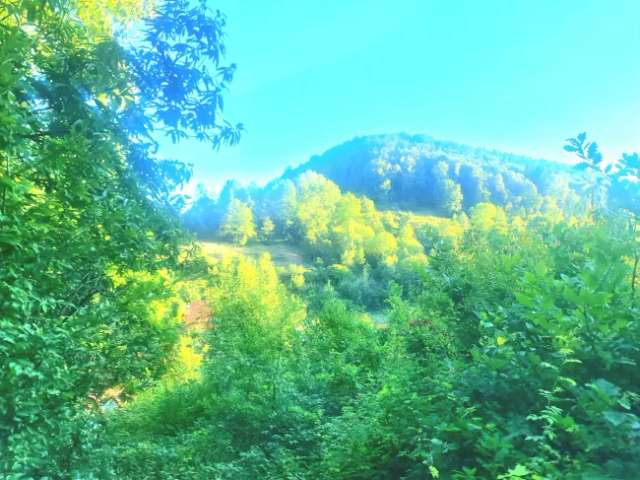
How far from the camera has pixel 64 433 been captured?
311 centimetres

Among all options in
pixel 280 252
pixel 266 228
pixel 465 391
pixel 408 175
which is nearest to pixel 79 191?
pixel 465 391

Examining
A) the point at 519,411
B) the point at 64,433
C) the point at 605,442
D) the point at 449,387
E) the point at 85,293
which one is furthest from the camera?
the point at 85,293

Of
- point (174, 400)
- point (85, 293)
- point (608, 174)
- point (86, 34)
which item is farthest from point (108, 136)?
point (174, 400)

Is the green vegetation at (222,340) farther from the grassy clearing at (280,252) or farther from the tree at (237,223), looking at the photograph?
the grassy clearing at (280,252)

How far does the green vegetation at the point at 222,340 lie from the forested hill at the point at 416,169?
61376 millimetres

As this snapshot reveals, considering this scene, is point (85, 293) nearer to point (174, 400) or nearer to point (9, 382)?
point (9, 382)

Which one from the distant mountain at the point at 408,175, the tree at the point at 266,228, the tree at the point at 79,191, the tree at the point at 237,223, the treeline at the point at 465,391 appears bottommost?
the treeline at the point at 465,391

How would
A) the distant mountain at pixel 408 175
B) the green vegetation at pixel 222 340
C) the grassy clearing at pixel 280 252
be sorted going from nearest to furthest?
1. the green vegetation at pixel 222 340
2. the grassy clearing at pixel 280 252
3. the distant mountain at pixel 408 175

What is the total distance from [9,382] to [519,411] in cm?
275

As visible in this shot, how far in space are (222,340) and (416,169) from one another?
80.7 meters

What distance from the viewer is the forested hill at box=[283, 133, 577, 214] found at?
70.9m

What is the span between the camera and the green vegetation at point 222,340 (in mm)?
2004

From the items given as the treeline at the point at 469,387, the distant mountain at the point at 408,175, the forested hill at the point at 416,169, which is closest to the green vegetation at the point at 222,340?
the treeline at the point at 469,387

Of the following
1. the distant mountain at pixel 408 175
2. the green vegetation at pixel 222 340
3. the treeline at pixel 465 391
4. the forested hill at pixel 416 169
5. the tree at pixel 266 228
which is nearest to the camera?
the treeline at pixel 465 391
